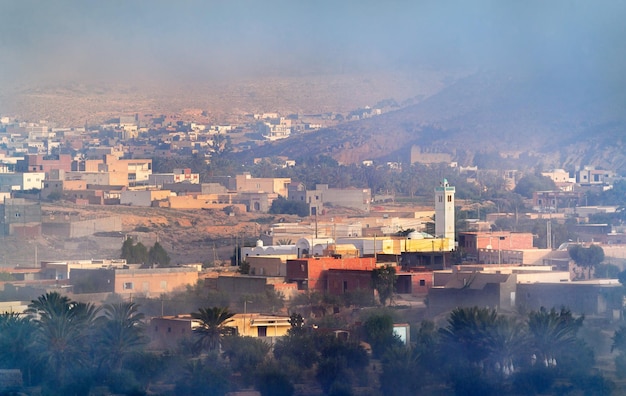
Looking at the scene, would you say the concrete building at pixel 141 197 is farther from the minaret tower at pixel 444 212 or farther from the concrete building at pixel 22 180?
the minaret tower at pixel 444 212

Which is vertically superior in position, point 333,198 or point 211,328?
point 333,198

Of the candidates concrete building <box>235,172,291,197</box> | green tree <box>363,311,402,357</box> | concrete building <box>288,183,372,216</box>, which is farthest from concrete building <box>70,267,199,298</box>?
concrete building <box>235,172,291,197</box>

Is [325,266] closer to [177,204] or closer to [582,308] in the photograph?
[582,308]

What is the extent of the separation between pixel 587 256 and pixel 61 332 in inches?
483

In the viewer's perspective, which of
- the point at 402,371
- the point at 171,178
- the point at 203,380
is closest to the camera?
the point at 203,380

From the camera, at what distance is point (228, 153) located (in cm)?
7962

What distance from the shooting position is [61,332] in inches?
994

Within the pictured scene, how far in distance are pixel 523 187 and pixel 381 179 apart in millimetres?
7116

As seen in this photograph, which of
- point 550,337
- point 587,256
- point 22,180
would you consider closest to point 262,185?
point 22,180

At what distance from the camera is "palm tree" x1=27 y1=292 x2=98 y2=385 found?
2494 cm

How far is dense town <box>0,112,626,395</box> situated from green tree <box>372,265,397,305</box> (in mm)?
35

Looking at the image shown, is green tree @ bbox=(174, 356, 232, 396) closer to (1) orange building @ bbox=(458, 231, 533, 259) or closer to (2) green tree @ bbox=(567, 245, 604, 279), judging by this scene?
(2) green tree @ bbox=(567, 245, 604, 279)

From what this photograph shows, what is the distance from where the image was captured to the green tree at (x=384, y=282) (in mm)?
30500

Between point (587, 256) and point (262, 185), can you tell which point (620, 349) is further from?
point (262, 185)
